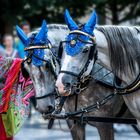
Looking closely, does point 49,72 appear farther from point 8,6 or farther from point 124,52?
point 8,6

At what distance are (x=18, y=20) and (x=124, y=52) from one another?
1324cm

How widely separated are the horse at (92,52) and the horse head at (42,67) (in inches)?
19.6

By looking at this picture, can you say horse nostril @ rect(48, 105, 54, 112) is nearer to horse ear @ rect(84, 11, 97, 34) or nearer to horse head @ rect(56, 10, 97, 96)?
horse head @ rect(56, 10, 97, 96)

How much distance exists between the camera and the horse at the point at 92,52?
6.51m

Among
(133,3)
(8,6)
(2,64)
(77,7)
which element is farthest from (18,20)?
(2,64)

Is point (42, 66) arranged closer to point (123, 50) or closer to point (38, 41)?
point (38, 41)

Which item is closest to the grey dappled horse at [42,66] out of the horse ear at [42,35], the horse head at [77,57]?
the horse ear at [42,35]

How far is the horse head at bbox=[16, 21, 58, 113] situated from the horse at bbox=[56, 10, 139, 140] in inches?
19.6

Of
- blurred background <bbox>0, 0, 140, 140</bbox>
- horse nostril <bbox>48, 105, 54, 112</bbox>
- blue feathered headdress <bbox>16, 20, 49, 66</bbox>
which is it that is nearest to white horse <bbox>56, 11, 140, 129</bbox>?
horse nostril <bbox>48, 105, 54, 112</bbox>

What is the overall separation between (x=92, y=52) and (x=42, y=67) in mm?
979

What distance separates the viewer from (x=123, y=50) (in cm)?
677

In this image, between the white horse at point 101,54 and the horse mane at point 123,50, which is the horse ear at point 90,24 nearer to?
the white horse at point 101,54

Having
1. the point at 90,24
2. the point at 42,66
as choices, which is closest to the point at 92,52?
the point at 90,24

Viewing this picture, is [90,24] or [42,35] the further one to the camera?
[42,35]
